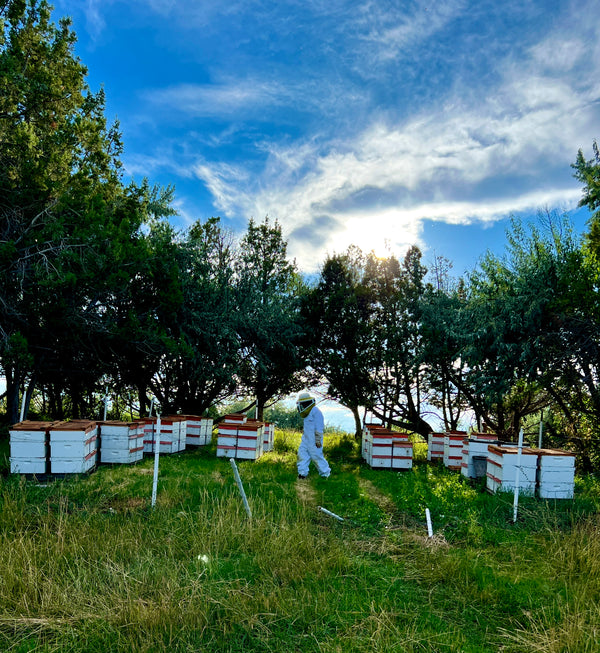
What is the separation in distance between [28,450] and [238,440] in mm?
4439

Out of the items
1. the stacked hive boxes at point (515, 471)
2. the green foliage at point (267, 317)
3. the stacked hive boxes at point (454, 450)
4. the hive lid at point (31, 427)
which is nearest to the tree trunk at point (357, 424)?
the green foliage at point (267, 317)

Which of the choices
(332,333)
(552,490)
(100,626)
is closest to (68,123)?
(332,333)

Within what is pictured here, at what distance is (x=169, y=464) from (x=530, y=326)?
29.2 feet

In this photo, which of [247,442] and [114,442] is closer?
[114,442]

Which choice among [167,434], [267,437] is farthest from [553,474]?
[167,434]

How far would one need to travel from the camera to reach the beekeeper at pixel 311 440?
30.7 ft

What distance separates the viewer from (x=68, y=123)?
1129 cm

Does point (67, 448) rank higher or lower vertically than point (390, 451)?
higher

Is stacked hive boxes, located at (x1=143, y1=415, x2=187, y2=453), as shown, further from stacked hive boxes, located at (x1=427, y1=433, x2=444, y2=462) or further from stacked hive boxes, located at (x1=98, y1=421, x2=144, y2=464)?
stacked hive boxes, located at (x1=427, y1=433, x2=444, y2=462)

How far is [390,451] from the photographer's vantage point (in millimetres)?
10648

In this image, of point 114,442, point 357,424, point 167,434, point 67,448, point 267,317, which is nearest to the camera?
point 67,448

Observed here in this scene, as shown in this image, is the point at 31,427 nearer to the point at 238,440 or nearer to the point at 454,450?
the point at 238,440

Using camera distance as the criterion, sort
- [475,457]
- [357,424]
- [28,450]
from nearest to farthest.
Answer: [28,450] → [475,457] → [357,424]

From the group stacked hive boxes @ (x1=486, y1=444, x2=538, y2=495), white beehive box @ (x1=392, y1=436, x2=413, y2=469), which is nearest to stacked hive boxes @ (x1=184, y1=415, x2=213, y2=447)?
white beehive box @ (x1=392, y1=436, x2=413, y2=469)
